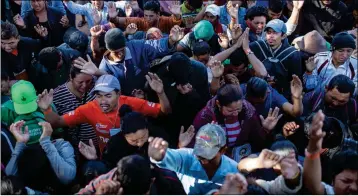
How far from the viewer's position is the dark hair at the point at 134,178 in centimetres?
315

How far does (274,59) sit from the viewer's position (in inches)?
207

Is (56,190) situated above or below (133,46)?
below

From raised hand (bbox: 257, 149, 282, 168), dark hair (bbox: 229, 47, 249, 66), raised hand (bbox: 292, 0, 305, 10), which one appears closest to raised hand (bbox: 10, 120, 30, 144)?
raised hand (bbox: 257, 149, 282, 168)

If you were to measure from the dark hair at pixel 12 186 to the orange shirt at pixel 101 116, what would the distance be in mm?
1102

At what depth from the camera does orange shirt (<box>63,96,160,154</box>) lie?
4.30 m

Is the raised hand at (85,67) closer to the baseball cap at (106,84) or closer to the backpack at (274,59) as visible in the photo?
the baseball cap at (106,84)

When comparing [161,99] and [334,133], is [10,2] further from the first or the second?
[334,133]

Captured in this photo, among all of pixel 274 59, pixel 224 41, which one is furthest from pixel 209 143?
pixel 224 41

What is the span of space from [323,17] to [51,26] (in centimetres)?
339

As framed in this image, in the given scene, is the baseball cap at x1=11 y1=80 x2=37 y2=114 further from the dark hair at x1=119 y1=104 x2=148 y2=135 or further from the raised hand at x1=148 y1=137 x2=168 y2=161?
the raised hand at x1=148 y1=137 x2=168 y2=161

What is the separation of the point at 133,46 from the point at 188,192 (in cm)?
206

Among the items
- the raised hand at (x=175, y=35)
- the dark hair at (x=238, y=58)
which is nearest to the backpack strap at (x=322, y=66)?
the dark hair at (x=238, y=58)

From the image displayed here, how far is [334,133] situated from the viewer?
412 centimetres

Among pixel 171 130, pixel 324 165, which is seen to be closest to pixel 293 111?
pixel 324 165
